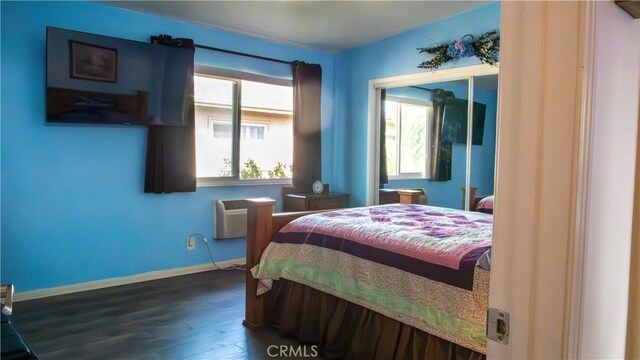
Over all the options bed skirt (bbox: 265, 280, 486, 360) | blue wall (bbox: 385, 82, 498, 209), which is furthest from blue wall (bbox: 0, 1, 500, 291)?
bed skirt (bbox: 265, 280, 486, 360)

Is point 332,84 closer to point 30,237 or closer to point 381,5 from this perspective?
point 381,5

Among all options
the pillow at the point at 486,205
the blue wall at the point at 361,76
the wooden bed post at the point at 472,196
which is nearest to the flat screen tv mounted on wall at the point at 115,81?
the blue wall at the point at 361,76

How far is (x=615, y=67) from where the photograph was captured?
645 mm

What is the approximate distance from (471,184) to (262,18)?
2.42 metres

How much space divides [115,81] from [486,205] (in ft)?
10.8

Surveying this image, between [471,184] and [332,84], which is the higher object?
[332,84]

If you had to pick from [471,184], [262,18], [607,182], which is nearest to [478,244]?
[607,182]

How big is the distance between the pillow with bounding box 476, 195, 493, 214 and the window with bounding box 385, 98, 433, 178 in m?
0.68

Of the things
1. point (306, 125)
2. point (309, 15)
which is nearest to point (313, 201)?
point (306, 125)

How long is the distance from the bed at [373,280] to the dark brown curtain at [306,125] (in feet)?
5.60

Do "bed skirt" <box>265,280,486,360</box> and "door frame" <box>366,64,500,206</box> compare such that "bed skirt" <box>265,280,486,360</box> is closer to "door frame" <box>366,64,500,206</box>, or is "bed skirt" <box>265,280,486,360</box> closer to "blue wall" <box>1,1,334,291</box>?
"blue wall" <box>1,1,334,291</box>

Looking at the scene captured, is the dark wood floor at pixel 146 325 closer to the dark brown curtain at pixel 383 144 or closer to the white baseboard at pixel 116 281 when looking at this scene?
the white baseboard at pixel 116 281

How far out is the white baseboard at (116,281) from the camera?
321cm

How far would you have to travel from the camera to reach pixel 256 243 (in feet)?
8.78
